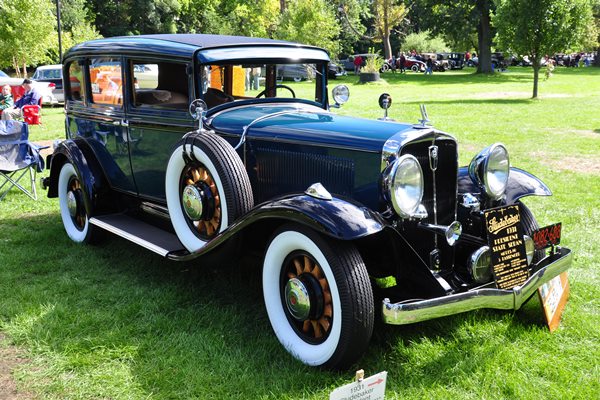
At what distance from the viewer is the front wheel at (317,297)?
291cm

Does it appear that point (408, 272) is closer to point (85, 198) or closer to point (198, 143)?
point (198, 143)

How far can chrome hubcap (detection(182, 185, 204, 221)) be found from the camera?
386 cm

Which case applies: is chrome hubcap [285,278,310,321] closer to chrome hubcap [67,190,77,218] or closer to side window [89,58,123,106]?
side window [89,58,123,106]

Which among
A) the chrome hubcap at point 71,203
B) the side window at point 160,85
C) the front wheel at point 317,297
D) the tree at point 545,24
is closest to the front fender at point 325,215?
the front wheel at point 317,297

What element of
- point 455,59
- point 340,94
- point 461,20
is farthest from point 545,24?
point 455,59

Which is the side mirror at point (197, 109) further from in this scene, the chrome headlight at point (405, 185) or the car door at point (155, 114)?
the chrome headlight at point (405, 185)

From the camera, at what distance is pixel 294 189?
12.6ft

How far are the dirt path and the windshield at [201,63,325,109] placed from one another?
216 cm

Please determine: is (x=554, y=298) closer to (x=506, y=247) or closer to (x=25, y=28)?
(x=506, y=247)

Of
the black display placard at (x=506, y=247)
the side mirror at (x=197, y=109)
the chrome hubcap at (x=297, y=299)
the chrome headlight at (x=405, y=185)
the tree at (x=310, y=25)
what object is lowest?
the chrome hubcap at (x=297, y=299)

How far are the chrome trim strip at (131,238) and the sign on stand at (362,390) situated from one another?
195cm

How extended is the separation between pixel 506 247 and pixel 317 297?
43.6 inches

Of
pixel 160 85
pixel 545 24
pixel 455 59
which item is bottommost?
pixel 160 85

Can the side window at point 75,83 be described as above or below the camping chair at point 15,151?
above
